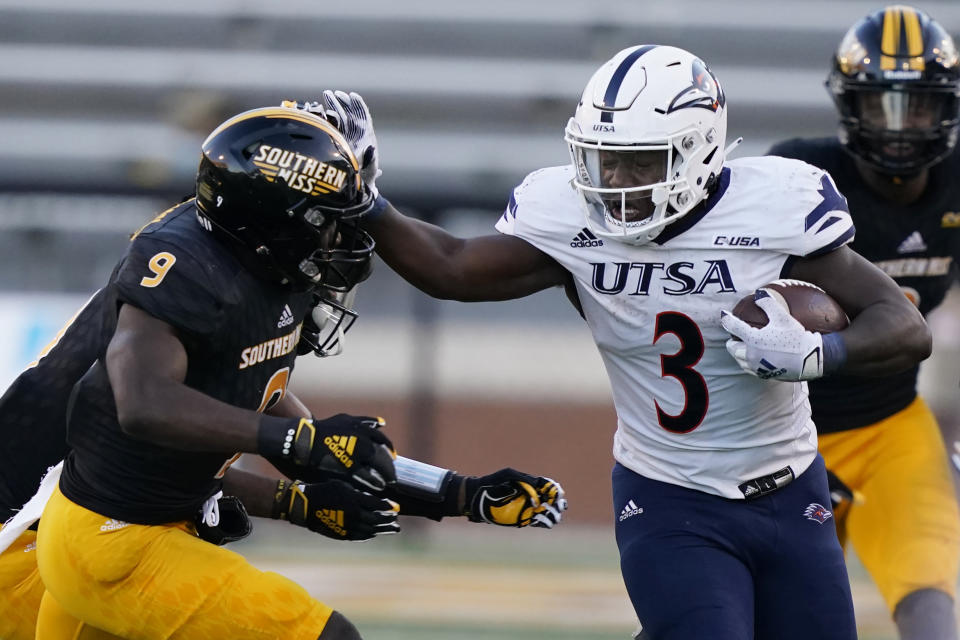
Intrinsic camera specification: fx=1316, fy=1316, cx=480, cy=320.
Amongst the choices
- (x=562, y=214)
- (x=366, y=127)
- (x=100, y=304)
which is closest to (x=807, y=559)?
(x=562, y=214)

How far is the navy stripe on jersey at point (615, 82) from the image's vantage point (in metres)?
2.89

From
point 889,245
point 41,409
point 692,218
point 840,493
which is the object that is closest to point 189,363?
point 41,409

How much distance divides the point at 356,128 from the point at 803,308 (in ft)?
3.88

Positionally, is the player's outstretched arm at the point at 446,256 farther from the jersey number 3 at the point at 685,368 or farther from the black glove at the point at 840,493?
the black glove at the point at 840,493

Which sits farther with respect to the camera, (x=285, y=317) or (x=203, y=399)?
(x=285, y=317)

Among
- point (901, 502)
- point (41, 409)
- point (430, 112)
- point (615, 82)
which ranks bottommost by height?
point (430, 112)

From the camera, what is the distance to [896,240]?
12.9 feet

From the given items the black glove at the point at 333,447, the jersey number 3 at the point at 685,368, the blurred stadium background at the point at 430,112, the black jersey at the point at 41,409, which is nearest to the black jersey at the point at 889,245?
the jersey number 3 at the point at 685,368

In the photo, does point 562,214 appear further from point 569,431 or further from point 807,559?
point 569,431

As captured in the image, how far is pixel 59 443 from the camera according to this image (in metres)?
3.26

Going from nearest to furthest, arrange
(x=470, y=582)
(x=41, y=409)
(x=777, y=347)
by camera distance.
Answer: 1. (x=777, y=347)
2. (x=41, y=409)
3. (x=470, y=582)

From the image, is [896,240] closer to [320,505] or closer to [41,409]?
[320,505]

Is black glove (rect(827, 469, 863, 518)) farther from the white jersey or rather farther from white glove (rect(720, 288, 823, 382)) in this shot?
white glove (rect(720, 288, 823, 382))

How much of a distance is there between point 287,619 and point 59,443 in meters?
0.89
